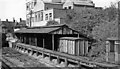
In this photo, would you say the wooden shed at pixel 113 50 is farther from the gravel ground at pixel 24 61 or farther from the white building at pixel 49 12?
the white building at pixel 49 12

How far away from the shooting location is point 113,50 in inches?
574

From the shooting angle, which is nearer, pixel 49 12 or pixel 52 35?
pixel 52 35

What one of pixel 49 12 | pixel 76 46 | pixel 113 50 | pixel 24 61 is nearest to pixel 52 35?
pixel 76 46

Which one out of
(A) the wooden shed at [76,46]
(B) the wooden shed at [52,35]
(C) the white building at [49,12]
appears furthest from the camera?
(C) the white building at [49,12]

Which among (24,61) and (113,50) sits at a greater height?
(113,50)

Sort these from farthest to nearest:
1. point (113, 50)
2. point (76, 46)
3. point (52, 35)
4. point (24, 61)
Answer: point (52, 35) < point (76, 46) < point (24, 61) < point (113, 50)

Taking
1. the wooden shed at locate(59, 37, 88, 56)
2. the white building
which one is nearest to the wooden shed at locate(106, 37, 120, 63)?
the wooden shed at locate(59, 37, 88, 56)

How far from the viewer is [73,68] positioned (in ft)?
48.3

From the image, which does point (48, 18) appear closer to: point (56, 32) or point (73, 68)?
point (56, 32)

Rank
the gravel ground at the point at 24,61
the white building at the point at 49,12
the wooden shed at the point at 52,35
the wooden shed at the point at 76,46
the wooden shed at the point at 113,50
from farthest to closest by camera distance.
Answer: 1. the white building at the point at 49,12
2. the wooden shed at the point at 52,35
3. the wooden shed at the point at 76,46
4. the gravel ground at the point at 24,61
5. the wooden shed at the point at 113,50

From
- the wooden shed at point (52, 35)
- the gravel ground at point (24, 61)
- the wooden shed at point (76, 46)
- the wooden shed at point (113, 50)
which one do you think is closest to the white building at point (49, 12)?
the wooden shed at point (52, 35)

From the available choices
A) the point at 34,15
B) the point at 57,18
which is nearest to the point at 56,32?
the point at 57,18

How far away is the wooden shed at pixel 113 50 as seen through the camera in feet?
45.5

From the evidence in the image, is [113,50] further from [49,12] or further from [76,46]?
[49,12]
